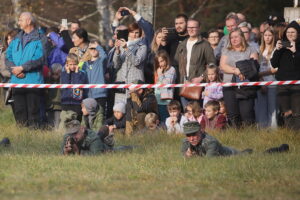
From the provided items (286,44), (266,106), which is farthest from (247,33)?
(286,44)

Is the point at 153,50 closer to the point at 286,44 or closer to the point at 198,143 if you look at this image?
the point at 286,44

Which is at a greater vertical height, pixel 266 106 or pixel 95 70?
pixel 95 70

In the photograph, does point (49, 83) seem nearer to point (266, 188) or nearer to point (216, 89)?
point (216, 89)

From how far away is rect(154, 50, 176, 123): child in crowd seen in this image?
19266mm

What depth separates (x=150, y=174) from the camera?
13555mm

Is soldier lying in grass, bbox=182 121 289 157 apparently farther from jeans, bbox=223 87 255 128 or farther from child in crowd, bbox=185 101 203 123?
jeans, bbox=223 87 255 128

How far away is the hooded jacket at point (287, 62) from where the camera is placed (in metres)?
18.5

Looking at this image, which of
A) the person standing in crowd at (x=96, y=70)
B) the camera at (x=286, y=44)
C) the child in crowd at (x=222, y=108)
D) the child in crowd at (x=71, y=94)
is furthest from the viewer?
the person standing in crowd at (x=96, y=70)

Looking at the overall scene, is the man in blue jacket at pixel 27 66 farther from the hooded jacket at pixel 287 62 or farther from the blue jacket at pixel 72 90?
the hooded jacket at pixel 287 62

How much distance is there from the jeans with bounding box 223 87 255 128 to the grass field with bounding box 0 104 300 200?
1.47 m

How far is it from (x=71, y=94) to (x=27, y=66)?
3.16 ft

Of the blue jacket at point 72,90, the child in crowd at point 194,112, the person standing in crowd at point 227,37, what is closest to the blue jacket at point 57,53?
the blue jacket at point 72,90

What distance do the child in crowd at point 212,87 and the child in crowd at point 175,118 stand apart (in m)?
0.56

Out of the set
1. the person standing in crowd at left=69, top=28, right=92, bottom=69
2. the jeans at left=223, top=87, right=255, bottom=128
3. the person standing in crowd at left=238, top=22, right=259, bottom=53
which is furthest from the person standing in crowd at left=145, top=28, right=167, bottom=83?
the jeans at left=223, top=87, right=255, bottom=128
